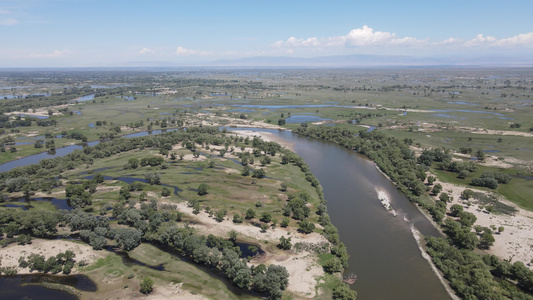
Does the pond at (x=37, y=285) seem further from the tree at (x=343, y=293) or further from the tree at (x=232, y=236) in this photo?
the tree at (x=343, y=293)

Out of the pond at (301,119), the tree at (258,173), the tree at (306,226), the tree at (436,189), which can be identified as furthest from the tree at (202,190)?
the pond at (301,119)

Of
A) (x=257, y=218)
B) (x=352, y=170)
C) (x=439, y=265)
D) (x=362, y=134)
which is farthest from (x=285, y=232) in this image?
(x=362, y=134)

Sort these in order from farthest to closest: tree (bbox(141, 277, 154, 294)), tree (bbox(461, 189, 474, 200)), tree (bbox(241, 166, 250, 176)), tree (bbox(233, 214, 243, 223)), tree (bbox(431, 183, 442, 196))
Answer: tree (bbox(241, 166, 250, 176)) < tree (bbox(431, 183, 442, 196)) < tree (bbox(461, 189, 474, 200)) < tree (bbox(233, 214, 243, 223)) < tree (bbox(141, 277, 154, 294))

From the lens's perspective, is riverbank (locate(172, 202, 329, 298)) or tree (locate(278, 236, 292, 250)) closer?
riverbank (locate(172, 202, 329, 298))

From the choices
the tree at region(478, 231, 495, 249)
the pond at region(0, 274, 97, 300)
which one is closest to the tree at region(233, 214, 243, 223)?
the pond at region(0, 274, 97, 300)

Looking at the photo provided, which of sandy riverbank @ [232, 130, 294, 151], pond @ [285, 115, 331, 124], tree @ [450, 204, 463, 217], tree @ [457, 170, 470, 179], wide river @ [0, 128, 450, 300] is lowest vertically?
wide river @ [0, 128, 450, 300]

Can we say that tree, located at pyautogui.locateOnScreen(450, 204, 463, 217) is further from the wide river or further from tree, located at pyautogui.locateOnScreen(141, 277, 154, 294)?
tree, located at pyautogui.locateOnScreen(141, 277, 154, 294)

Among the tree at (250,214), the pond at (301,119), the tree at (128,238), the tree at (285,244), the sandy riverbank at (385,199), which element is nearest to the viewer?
the tree at (128,238)

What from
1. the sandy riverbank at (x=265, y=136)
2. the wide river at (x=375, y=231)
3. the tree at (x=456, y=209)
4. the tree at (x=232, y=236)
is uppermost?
the sandy riverbank at (x=265, y=136)

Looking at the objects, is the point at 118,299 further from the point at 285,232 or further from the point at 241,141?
the point at 241,141

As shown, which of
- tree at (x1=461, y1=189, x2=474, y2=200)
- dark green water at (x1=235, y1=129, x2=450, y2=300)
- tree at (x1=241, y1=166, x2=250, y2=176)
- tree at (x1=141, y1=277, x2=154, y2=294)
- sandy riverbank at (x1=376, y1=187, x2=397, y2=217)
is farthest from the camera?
tree at (x1=241, y1=166, x2=250, y2=176)
